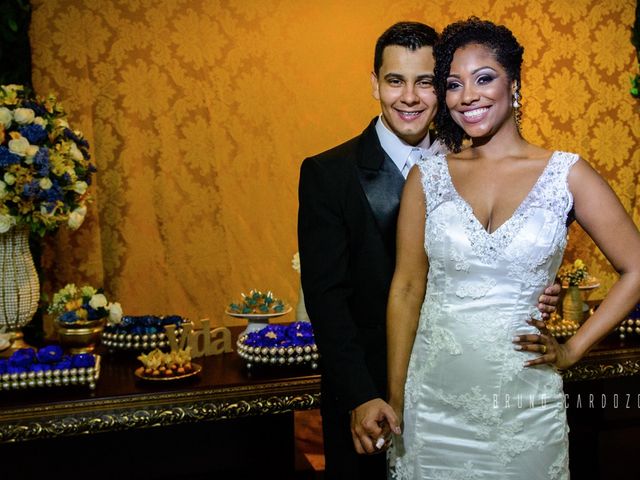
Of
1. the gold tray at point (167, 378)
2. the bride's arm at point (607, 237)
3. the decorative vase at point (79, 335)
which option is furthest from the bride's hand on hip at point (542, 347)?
the decorative vase at point (79, 335)

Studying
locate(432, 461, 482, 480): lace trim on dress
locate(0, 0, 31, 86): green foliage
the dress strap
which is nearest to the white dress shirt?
the dress strap

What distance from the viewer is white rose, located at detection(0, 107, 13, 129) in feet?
9.70

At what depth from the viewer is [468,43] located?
206 cm

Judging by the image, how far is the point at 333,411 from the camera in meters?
2.33

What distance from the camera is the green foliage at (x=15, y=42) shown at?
3.85m

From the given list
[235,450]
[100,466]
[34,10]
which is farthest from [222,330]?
[34,10]

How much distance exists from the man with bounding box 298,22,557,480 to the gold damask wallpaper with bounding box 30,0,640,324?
2.41 meters

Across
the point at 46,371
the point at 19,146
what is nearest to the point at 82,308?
the point at 46,371

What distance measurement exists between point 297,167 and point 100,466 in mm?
2283

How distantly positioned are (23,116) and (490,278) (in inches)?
76.9

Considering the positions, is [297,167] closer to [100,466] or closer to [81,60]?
[81,60]

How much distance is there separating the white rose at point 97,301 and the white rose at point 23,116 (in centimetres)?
75

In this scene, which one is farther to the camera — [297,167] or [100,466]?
[297,167]

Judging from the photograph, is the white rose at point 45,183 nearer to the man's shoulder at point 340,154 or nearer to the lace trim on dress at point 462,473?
the man's shoulder at point 340,154
